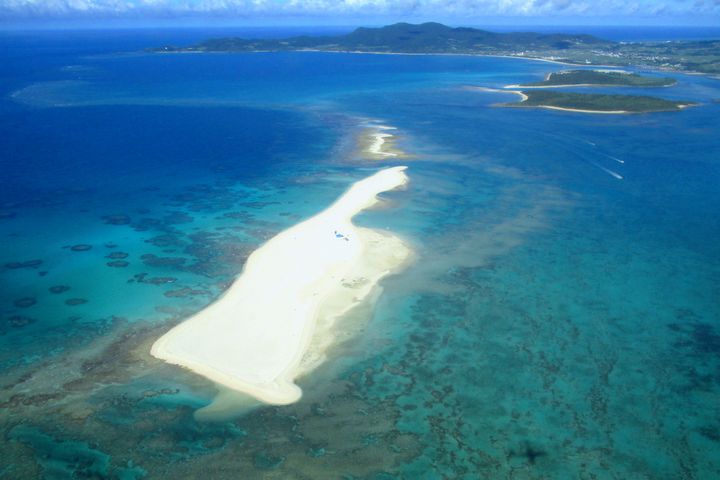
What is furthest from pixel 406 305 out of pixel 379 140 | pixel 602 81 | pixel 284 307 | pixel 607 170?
pixel 602 81

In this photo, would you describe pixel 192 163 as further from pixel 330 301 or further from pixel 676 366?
pixel 676 366

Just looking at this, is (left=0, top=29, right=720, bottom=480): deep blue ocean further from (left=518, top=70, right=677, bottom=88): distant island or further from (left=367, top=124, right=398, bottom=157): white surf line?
(left=518, top=70, right=677, bottom=88): distant island

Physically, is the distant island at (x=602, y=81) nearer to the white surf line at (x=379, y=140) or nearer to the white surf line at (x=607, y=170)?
the white surf line at (x=379, y=140)

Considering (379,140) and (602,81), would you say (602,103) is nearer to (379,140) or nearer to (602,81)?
(602,81)

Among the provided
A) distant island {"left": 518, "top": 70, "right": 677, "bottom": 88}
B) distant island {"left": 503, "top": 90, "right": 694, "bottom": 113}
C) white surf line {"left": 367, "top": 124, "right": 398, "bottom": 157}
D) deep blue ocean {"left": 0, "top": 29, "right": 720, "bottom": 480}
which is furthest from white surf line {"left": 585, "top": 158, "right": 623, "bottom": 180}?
distant island {"left": 518, "top": 70, "right": 677, "bottom": 88}

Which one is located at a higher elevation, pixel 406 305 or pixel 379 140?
pixel 379 140

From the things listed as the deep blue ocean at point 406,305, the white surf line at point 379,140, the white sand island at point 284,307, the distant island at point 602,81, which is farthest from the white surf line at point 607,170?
the distant island at point 602,81
